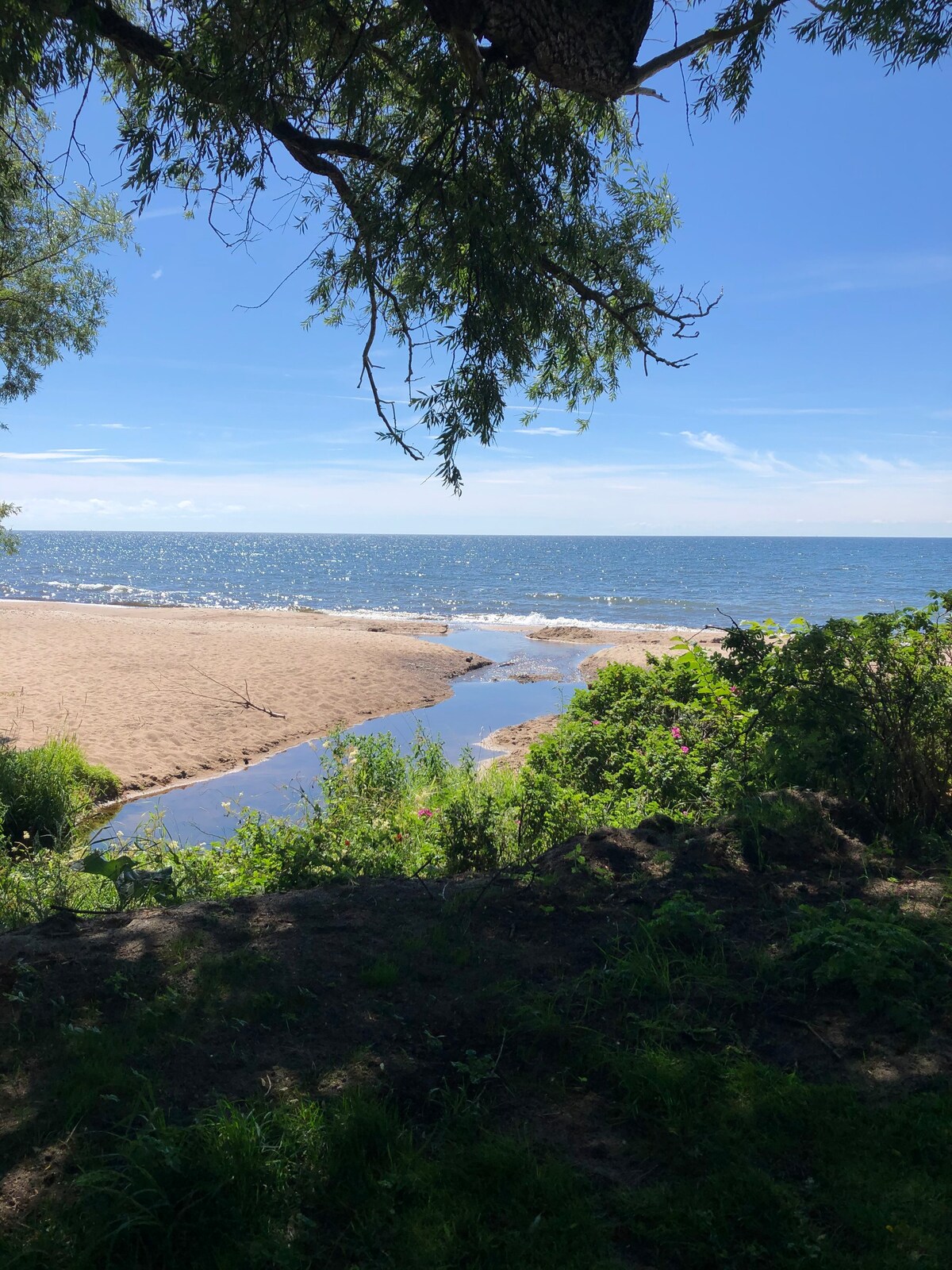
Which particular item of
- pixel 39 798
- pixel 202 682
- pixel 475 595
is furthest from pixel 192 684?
pixel 475 595

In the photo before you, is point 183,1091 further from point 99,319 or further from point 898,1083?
point 99,319

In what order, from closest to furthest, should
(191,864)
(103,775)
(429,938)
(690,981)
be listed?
(690,981) → (429,938) → (191,864) → (103,775)

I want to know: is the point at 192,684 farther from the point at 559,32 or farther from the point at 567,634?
the point at 559,32

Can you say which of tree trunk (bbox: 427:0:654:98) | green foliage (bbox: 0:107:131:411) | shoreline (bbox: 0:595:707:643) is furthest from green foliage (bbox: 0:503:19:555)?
shoreline (bbox: 0:595:707:643)

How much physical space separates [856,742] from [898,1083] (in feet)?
9.61

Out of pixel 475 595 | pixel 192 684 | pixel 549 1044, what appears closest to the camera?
pixel 549 1044

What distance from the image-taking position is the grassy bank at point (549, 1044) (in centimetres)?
243

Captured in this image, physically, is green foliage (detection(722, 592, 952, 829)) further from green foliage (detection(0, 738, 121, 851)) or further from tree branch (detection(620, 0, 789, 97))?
green foliage (detection(0, 738, 121, 851))

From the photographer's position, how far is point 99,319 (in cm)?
1281

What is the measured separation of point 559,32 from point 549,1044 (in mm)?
5444

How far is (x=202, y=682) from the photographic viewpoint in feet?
67.1

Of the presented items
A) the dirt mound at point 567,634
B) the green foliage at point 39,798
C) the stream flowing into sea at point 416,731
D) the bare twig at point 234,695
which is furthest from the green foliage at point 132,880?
the dirt mound at point 567,634

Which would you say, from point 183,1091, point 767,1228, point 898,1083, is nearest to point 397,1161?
point 183,1091

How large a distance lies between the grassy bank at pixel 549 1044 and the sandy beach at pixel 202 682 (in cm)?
969
